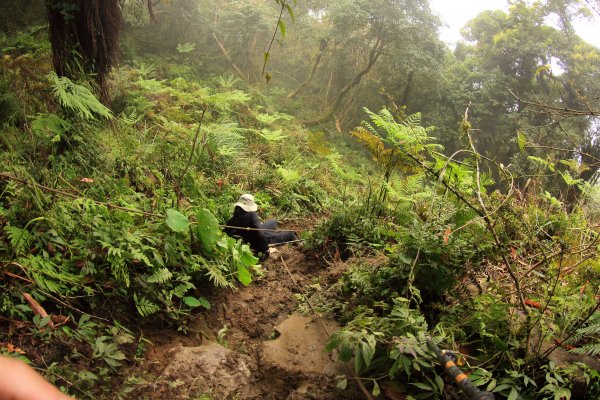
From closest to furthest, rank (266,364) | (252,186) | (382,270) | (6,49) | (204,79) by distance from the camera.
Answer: (266,364)
(382,270)
(6,49)
(252,186)
(204,79)

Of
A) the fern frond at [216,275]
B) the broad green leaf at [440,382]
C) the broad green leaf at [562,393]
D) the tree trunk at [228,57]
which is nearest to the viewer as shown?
the broad green leaf at [562,393]

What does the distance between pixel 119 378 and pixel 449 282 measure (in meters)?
2.32

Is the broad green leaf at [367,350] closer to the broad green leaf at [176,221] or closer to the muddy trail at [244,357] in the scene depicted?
the muddy trail at [244,357]

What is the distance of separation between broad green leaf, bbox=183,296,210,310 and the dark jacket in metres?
1.36

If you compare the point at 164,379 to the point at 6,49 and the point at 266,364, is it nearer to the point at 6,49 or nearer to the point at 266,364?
the point at 266,364

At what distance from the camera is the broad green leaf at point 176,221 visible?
315 cm

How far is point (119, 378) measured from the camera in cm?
241

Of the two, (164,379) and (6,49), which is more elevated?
(6,49)

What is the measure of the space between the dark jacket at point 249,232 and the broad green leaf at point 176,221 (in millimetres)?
1401

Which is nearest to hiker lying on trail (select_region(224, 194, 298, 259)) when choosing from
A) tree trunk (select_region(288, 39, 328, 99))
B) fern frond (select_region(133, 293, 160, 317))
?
fern frond (select_region(133, 293, 160, 317))

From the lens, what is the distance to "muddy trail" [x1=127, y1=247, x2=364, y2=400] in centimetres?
245

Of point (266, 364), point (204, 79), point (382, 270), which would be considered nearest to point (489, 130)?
point (204, 79)

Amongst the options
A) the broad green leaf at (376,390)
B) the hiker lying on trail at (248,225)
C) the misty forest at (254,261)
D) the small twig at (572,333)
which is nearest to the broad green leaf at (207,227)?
the misty forest at (254,261)

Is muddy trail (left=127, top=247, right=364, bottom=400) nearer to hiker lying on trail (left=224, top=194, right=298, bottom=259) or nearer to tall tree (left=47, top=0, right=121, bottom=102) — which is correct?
hiker lying on trail (left=224, top=194, right=298, bottom=259)
